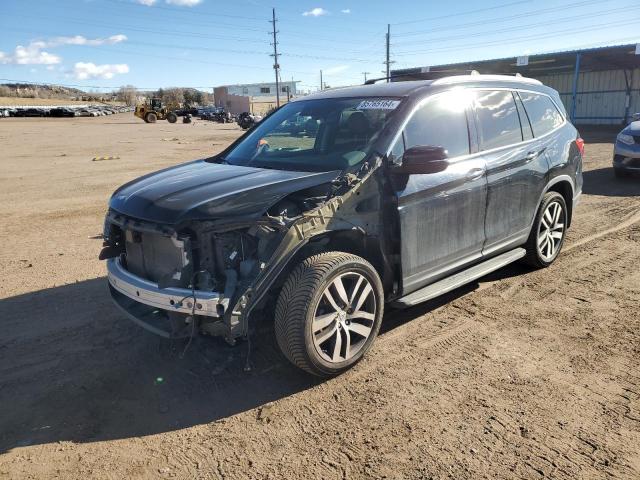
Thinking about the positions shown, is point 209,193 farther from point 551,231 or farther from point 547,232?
point 551,231

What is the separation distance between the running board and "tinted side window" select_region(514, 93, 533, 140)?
3.70ft

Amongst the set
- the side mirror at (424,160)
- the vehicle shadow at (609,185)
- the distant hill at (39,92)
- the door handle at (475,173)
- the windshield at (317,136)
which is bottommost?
the vehicle shadow at (609,185)

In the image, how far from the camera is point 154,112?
52.0 m

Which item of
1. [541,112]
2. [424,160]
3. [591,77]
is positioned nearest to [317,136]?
[424,160]

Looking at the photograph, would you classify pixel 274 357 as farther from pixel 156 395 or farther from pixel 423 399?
pixel 423 399

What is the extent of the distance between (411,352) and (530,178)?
7.44 feet

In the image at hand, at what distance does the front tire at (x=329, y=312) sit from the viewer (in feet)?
10.4

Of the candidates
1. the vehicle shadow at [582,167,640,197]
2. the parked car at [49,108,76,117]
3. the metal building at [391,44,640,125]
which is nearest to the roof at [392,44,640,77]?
the metal building at [391,44,640,125]

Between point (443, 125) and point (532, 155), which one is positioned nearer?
point (443, 125)

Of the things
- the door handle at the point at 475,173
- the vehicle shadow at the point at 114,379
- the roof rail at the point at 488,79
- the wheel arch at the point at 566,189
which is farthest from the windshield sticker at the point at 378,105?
the wheel arch at the point at 566,189

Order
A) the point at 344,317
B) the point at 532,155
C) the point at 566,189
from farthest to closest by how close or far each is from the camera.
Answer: the point at 566,189 → the point at 532,155 → the point at 344,317

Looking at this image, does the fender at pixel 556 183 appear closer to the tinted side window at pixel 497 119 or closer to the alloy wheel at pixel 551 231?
the alloy wheel at pixel 551 231

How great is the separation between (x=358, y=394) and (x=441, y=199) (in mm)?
1625

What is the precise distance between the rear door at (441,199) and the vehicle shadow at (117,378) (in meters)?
0.66
